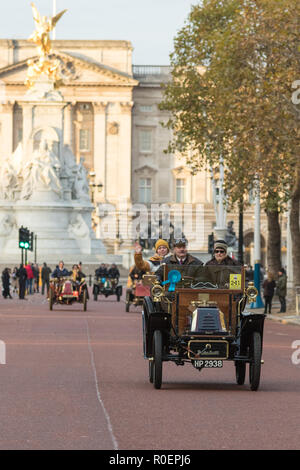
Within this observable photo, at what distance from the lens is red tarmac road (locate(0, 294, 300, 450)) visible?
441 inches

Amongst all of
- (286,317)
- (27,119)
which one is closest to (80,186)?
(27,119)

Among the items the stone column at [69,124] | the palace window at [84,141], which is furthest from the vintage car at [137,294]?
the palace window at [84,141]

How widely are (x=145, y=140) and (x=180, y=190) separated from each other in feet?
21.3

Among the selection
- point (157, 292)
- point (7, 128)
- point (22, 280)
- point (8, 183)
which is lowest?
point (22, 280)

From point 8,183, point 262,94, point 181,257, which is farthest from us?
point 8,183

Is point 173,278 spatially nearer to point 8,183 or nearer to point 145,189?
point 8,183

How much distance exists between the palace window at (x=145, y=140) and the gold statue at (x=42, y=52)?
49.9 meters

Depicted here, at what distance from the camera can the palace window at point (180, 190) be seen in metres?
134

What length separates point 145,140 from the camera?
132125mm

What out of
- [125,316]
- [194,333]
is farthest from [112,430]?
[125,316]

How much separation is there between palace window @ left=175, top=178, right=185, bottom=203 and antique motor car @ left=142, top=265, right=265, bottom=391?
117m

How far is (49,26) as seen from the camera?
8231cm

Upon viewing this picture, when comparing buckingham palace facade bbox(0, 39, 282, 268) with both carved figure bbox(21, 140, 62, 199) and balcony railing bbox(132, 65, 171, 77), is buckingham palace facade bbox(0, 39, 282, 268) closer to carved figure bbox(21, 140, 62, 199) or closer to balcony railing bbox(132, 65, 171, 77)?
balcony railing bbox(132, 65, 171, 77)

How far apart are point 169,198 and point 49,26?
52399 mm
